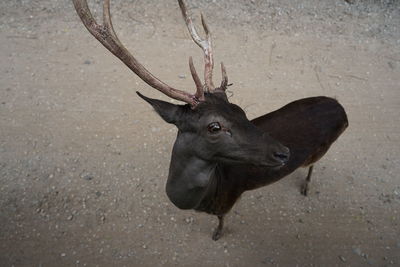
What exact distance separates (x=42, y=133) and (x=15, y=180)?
0.78 m

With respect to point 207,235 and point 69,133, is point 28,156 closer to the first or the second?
point 69,133

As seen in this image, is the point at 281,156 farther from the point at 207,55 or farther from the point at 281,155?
the point at 207,55

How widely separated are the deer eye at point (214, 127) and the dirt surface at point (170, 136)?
187 cm

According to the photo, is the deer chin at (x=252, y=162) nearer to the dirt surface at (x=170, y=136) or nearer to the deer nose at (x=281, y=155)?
the deer nose at (x=281, y=155)

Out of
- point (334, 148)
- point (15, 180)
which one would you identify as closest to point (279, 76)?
point (334, 148)

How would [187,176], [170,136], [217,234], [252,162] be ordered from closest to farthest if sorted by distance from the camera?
[252,162] → [187,176] → [217,234] → [170,136]

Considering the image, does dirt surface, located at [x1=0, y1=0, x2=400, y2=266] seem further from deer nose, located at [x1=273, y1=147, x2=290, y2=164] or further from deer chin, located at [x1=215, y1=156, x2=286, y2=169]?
deer nose, located at [x1=273, y1=147, x2=290, y2=164]

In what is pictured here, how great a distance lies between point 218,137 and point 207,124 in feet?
0.44

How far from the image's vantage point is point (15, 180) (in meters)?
4.22

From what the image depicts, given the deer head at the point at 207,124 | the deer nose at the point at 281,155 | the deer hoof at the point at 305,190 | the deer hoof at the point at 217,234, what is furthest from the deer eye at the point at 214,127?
the deer hoof at the point at 305,190

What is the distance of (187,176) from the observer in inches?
110

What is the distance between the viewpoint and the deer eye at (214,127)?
2502 mm

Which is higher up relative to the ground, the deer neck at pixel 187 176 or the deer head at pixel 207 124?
the deer head at pixel 207 124

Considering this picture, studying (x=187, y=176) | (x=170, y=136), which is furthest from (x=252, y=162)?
(x=170, y=136)
